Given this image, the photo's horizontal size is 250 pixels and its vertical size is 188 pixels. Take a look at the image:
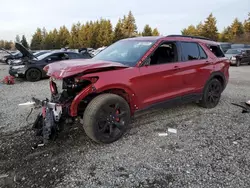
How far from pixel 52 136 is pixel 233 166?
112 inches

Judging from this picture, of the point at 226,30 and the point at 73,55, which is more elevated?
the point at 226,30

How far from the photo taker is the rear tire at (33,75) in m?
9.92

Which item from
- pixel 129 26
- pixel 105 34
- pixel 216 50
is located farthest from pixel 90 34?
pixel 216 50

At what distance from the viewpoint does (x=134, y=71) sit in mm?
3658

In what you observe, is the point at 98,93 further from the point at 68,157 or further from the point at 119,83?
the point at 68,157

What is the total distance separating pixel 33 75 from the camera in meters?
10.0

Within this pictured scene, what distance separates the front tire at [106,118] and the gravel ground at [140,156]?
0.63ft

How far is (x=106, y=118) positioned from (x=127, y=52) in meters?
1.51

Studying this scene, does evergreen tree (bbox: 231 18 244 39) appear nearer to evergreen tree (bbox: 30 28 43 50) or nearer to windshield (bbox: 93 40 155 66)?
windshield (bbox: 93 40 155 66)

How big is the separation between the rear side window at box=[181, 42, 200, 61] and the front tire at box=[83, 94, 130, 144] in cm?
191

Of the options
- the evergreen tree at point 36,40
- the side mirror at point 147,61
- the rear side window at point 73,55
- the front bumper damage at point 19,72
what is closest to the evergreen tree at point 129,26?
the evergreen tree at point 36,40

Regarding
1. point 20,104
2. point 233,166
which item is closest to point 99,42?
point 20,104

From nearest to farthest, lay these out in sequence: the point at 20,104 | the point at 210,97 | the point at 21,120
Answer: the point at 21,120 < the point at 210,97 < the point at 20,104

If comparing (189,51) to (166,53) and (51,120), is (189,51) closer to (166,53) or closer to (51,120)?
(166,53)
